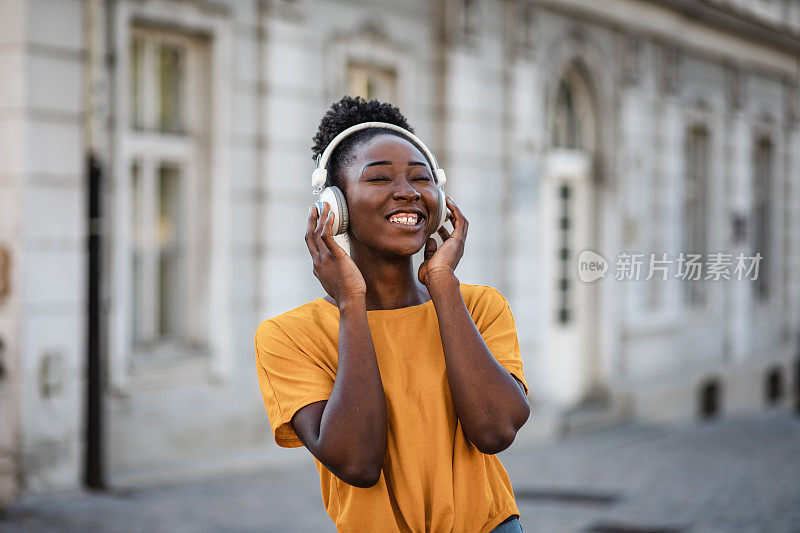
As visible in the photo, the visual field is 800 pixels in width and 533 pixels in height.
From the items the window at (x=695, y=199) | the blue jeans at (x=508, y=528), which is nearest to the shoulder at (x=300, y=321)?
the blue jeans at (x=508, y=528)

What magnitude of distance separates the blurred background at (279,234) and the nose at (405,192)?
2.58 meters

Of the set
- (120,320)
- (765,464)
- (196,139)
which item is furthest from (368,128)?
(765,464)

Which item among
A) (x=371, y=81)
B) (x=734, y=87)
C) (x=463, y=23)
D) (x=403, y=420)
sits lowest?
(x=403, y=420)

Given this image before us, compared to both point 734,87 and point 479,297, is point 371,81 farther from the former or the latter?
point 734,87

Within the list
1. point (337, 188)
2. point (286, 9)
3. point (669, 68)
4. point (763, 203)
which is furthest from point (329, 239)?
point (763, 203)

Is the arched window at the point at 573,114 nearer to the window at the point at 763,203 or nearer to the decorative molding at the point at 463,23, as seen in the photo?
the decorative molding at the point at 463,23

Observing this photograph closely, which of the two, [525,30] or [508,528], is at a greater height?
[525,30]

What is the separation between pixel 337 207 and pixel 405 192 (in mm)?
154

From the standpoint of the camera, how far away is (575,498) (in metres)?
8.85

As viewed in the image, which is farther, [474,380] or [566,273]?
[566,273]

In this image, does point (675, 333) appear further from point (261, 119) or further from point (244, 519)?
point (244, 519)

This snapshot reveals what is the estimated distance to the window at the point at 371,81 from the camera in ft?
33.3

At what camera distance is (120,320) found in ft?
26.3

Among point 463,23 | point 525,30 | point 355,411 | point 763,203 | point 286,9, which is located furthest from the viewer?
point 763,203
